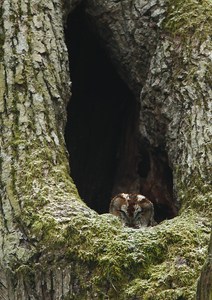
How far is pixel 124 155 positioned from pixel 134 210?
103 centimetres

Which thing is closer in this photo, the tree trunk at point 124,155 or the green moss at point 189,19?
the tree trunk at point 124,155

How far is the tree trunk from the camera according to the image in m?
2.91

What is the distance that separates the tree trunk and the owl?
11.5 inches

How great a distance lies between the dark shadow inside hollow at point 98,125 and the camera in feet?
16.3

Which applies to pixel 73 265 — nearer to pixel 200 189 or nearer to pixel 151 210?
pixel 200 189

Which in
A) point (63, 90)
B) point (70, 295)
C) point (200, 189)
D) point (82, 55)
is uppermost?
point (82, 55)

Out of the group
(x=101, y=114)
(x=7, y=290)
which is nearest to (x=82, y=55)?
(x=101, y=114)

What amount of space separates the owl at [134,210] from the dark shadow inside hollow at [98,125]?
0.79 metres

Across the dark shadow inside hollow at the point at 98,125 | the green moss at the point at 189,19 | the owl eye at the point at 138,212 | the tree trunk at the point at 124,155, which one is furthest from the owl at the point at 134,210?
the green moss at the point at 189,19

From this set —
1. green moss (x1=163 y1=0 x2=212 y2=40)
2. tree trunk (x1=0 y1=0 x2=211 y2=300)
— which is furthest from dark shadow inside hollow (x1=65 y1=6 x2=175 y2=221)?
green moss (x1=163 y1=0 x2=212 y2=40)

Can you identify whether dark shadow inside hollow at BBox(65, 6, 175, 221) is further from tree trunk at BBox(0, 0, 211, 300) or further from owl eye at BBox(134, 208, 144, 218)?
owl eye at BBox(134, 208, 144, 218)

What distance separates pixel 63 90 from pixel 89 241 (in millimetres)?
1160

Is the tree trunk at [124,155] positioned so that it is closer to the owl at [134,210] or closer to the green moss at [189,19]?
the green moss at [189,19]

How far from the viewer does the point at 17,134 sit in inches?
140
